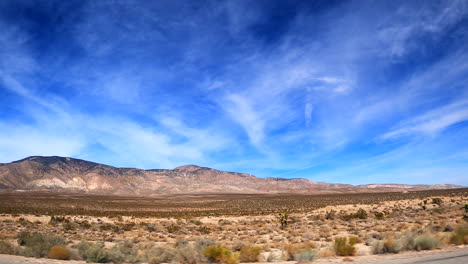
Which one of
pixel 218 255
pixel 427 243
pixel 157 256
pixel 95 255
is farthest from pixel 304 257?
pixel 95 255

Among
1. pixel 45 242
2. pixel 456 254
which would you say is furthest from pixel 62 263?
pixel 456 254

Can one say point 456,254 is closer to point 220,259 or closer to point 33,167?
point 220,259

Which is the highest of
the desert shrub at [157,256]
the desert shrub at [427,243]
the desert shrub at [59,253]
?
the desert shrub at [427,243]

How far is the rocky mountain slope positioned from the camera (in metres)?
153

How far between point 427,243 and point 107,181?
175 m

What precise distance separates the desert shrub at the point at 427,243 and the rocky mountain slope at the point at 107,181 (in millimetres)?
155781

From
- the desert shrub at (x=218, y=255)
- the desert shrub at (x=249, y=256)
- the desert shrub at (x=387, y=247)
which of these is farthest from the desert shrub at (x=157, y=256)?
the desert shrub at (x=387, y=247)

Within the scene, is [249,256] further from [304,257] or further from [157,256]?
[157,256]

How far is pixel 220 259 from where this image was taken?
1181cm

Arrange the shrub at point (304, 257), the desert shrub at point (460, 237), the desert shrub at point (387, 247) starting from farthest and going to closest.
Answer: the desert shrub at point (460, 237)
the desert shrub at point (387, 247)
the shrub at point (304, 257)

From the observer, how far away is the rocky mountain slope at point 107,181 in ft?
501

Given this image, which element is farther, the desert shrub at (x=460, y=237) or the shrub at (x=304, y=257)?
the desert shrub at (x=460, y=237)

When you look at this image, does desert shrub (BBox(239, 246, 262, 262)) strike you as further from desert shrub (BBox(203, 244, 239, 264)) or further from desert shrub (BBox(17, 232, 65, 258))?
desert shrub (BBox(17, 232, 65, 258))

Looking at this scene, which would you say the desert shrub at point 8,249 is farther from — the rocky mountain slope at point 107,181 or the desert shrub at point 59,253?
the rocky mountain slope at point 107,181
